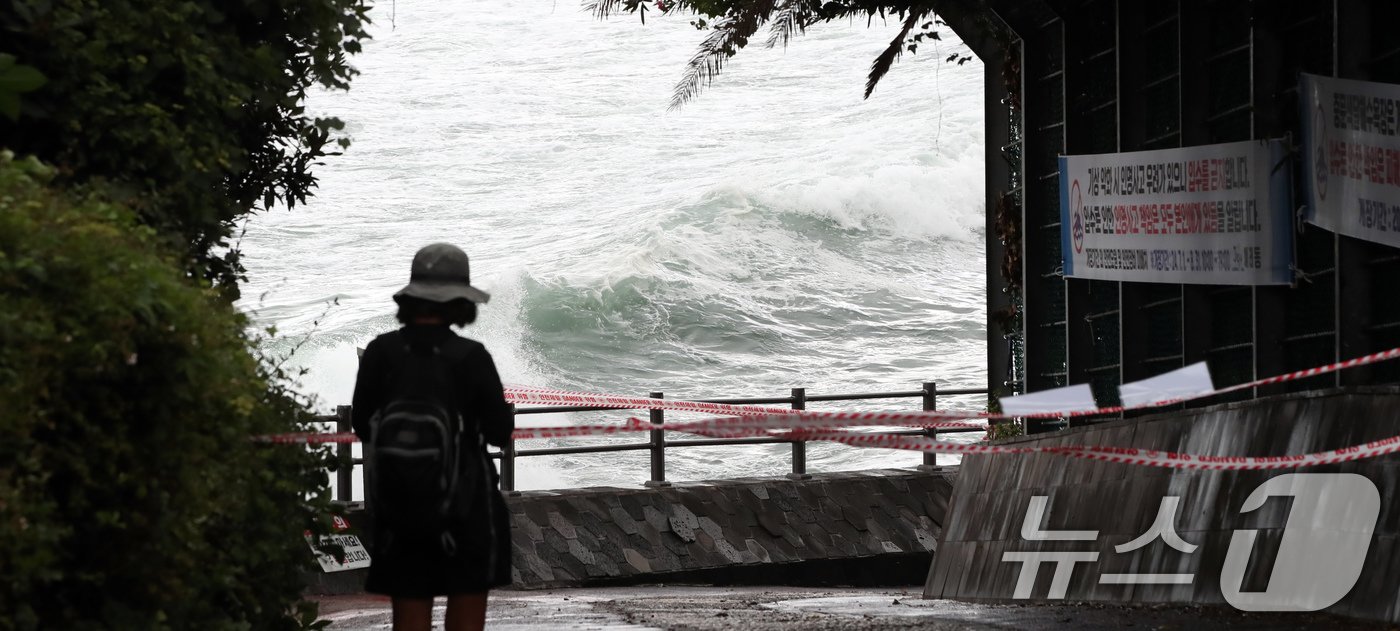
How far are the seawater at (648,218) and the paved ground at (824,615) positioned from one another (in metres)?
14.3

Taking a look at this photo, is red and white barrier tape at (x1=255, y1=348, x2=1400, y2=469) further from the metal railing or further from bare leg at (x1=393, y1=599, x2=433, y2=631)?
the metal railing

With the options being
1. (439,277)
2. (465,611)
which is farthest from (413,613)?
(439,277)

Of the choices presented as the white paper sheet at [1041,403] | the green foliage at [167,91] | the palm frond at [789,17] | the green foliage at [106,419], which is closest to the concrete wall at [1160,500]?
the white paper sheet at [1041,403]

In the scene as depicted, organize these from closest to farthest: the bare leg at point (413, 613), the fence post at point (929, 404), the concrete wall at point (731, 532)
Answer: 1. the bare leg at point (413, 613)
2. the concrete wall at point (731, 532)
3. the fence post at point (929, 404)

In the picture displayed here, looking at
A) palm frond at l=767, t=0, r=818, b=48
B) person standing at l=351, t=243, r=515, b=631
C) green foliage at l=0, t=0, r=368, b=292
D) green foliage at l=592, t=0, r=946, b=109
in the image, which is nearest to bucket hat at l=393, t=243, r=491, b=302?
person standing at l=351, t=243, r=515, b=631

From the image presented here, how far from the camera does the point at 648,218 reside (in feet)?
151

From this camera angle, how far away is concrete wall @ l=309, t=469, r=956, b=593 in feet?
51.1

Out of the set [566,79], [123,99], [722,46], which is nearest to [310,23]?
[123,99]

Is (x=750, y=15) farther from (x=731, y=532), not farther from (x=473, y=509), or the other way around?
(x=473, y=509)

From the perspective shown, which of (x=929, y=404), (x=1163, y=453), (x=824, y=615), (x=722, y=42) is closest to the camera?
(x=1163, y=453)

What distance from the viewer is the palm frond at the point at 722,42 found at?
11.6m

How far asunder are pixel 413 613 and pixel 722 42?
7574mm

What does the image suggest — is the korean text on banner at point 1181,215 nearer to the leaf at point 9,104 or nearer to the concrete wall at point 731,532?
the concrete wall at point 731,532

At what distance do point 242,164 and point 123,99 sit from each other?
66cm
